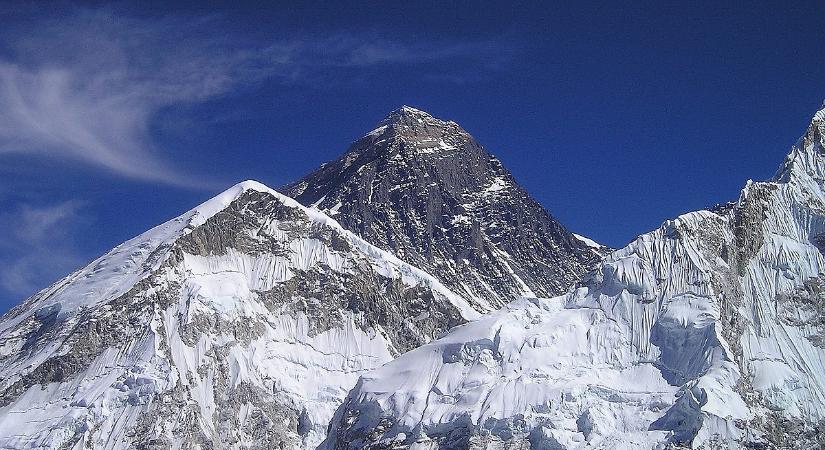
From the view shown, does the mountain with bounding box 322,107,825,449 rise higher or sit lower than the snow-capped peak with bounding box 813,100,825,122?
lower

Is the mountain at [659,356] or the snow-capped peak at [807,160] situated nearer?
the mountain at [659,356]

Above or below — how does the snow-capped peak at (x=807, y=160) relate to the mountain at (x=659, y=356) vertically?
above

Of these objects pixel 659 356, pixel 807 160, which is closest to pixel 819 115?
pixel 807 160

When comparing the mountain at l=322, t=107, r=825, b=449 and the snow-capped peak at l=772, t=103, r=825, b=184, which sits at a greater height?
the snow-capped peak at l=772, t=103, r=825, b=184

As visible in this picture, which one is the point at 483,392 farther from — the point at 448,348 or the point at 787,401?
the point at 787,401

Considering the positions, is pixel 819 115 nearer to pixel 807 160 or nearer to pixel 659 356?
pixel 807 160

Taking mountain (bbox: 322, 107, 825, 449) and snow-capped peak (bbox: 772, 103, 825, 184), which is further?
snow-capped peak (bbox: 772, 103, 825, 184)

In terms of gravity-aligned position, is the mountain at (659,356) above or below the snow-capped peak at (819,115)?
below

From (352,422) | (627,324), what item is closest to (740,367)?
(627,324)
